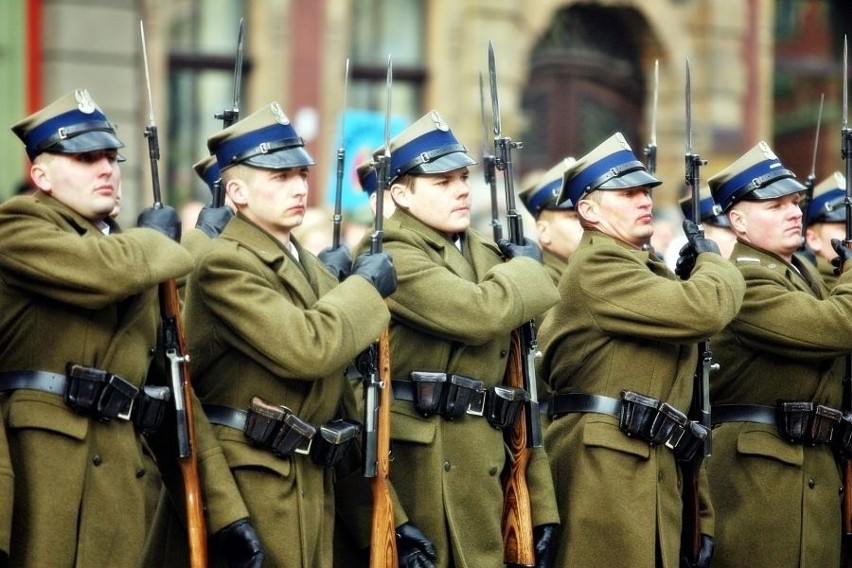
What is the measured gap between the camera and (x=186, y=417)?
5805mm

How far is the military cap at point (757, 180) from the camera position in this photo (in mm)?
7375

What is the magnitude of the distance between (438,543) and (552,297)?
38.8 inches

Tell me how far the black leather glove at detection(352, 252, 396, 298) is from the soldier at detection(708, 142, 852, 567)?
1.77 metres

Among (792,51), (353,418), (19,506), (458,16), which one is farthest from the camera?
(792,51)

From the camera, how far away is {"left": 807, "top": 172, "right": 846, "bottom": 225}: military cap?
870 cm

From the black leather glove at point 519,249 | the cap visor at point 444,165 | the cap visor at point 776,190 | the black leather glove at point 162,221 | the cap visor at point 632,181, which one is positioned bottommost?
the black leather glove at point 519,249

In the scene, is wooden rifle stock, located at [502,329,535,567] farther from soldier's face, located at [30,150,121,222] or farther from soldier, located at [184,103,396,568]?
soldier's face, located at [30,150,121,222]

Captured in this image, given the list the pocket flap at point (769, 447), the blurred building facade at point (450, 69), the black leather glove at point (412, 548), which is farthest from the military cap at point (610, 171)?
the blurred building facade at point (450, 69)

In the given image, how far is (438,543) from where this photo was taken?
6477 mm

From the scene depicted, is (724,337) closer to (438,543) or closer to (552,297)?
(552,297)

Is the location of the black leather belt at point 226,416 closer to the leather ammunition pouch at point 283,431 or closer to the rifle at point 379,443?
the leather ammunition pouch at point 283,431

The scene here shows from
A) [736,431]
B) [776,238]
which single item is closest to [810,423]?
[736,431]

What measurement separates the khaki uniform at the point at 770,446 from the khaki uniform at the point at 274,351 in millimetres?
1931

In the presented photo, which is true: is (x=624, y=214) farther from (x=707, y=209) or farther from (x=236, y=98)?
(x=707, y=209)
